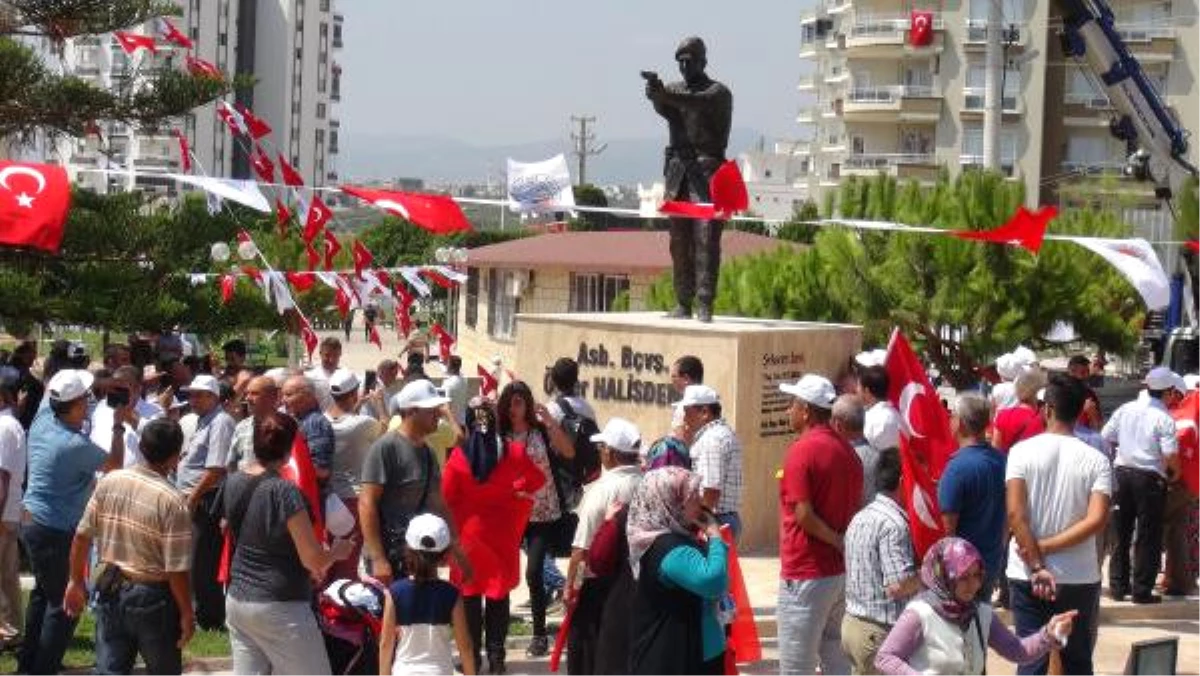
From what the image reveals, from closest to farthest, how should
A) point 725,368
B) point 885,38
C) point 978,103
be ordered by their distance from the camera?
point 725,368 → point 978,103 → point 885,38

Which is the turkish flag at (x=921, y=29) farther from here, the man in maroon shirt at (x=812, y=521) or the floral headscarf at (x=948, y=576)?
the floral headscarf at (x=948, y=576)

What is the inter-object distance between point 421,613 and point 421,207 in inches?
390

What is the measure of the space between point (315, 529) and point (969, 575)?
2775mm

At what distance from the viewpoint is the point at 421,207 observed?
17609 mm

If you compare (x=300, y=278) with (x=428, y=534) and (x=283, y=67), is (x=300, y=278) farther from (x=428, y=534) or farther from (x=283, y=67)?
(x=283, y=67)

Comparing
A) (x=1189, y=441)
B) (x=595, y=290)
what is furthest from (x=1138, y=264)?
(x=595, y=290)

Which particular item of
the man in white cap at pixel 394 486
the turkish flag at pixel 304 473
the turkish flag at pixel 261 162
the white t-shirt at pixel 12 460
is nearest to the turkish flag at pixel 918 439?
the man in white cap at pixel 394 486

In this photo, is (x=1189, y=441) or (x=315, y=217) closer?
(x=1189, y=441)

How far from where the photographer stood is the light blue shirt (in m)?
9.98

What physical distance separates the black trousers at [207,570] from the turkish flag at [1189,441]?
6.39 m

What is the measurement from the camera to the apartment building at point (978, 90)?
65.5m

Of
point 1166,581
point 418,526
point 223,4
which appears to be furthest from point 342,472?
point 223,4

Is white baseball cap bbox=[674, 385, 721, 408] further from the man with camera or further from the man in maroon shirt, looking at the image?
the man with camera

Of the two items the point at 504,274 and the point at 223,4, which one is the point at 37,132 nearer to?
the point at 504,274
